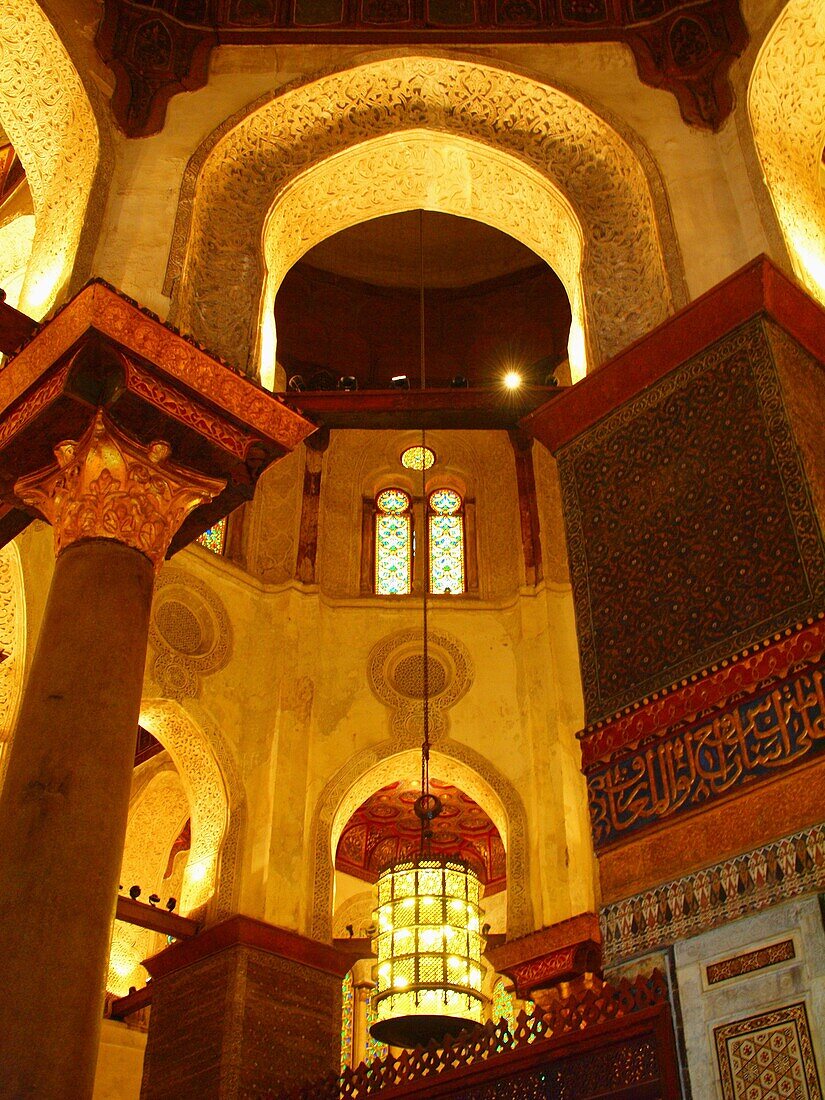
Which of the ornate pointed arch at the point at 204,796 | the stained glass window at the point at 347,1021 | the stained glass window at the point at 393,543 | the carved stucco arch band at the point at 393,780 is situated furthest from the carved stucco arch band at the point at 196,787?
the stained glass window at the point at 347,1021

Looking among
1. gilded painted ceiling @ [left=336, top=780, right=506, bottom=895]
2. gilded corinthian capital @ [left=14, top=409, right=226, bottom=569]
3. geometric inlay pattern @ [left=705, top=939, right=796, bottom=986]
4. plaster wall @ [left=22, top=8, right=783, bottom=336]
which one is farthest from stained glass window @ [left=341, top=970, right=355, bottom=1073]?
geometric inlay pattern @ [left=705, top=939, right=796, bottom=986]

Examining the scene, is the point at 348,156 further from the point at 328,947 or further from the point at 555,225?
the point at 328,947

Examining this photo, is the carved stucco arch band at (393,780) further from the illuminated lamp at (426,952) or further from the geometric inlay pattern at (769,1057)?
the geometric inlay pattern at (769,1057)

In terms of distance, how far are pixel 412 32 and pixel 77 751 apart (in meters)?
4.95

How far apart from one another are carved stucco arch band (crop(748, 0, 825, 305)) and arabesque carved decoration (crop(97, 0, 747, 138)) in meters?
0.20

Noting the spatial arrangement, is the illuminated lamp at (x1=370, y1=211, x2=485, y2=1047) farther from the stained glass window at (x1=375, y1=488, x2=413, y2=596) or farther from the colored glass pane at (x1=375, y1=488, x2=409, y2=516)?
the colored glass pane at (x1=375, y1=488, x2=409, y2=516)

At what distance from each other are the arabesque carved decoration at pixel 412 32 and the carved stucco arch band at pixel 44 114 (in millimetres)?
257

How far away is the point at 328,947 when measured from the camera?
8000 millimetres

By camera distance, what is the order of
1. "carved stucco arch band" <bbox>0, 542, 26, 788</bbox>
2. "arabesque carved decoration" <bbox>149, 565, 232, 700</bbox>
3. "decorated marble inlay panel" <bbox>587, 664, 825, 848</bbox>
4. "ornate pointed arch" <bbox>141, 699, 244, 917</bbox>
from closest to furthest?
"decorated marble inlay panel" <bbox>587, 664, 825, 848</bbox> → "carved stucco arch band" <bbox>0, 542, 26, 788</bbox> → "ornate pointed arch" <bbox>141, 699, 244, 917</bbox> → "arabesque carved decoration" <bbox>149, 565, 232, 700</bbox>

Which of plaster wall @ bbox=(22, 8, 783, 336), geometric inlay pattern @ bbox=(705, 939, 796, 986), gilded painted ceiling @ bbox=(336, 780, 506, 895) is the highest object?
plaster wall @ bbox=(22, 8, 783, 336)

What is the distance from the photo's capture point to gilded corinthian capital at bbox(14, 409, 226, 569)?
4.75 meters

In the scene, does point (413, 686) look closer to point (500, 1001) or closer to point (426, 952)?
point (500, 1001)

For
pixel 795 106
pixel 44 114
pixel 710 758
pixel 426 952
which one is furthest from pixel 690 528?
pixel 44 114

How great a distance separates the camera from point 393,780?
9.26 meters
